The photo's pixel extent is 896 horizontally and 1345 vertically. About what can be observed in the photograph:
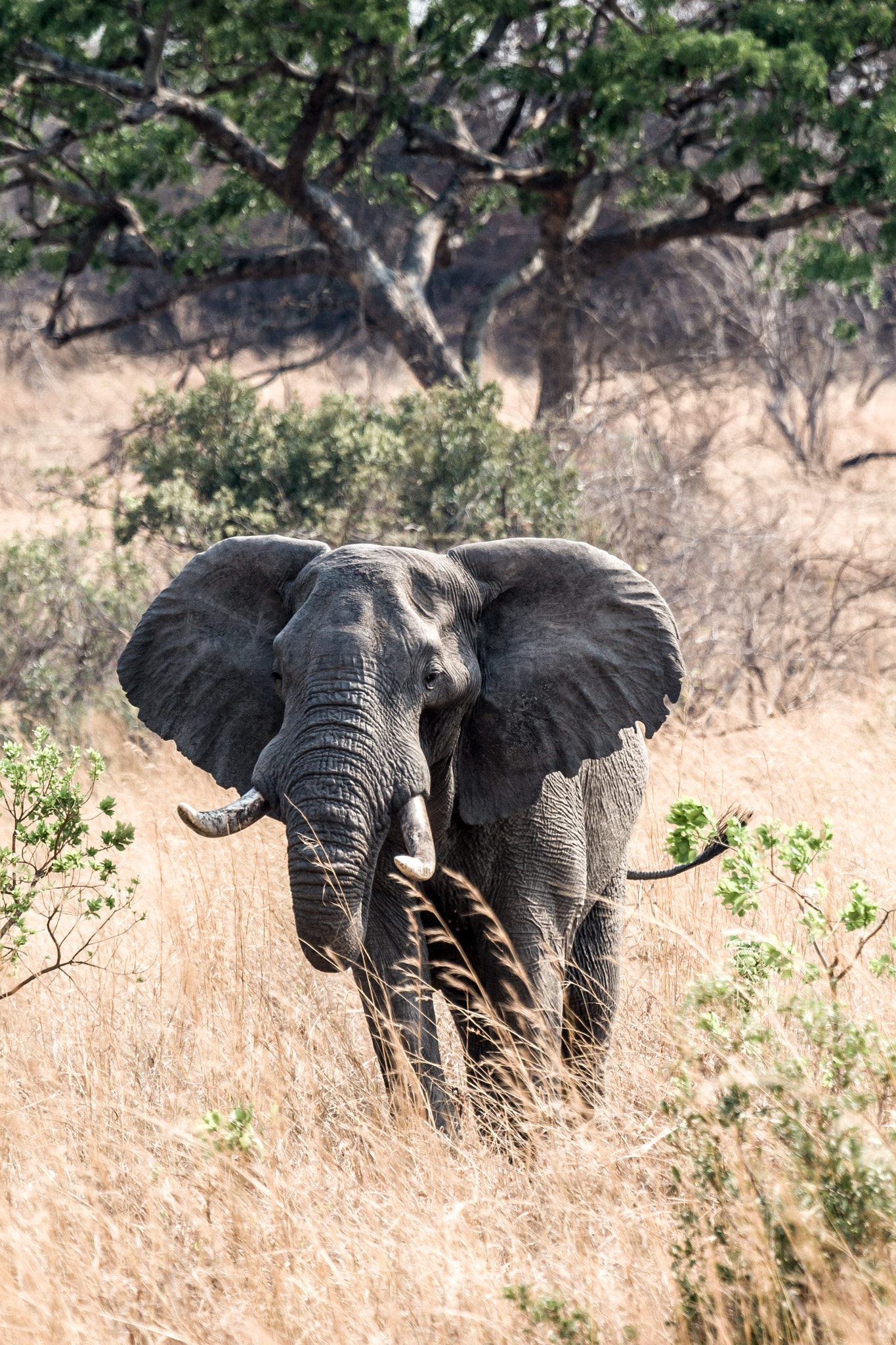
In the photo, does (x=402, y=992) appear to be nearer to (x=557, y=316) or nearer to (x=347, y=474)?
(x=347, y=474)

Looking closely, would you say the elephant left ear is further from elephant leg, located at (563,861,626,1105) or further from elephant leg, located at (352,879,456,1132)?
elephant leg, located at (563,861,626,1105)

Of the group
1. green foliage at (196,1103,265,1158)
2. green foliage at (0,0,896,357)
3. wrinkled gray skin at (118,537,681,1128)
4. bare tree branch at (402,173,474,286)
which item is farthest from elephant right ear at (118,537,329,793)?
bare tree branch at (402,173,474,286)

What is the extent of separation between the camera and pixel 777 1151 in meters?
2.65

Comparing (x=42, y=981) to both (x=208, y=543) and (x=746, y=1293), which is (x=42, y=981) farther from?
(x=208, y=543)

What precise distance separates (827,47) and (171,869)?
8.47 m

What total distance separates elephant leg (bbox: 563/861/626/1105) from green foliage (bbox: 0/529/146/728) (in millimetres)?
5157

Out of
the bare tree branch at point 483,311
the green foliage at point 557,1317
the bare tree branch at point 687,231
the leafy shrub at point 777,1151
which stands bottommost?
the green foliage at point 557,1317

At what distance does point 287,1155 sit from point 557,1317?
4.13 ft

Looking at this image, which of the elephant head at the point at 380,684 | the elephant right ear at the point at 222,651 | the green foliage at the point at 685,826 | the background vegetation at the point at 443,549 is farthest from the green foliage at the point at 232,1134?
the green foliage at the point at 685,826

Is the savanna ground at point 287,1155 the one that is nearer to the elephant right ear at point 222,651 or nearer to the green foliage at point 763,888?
the green foliage at point 763,888

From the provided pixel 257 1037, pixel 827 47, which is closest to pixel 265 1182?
pixel 257 1037

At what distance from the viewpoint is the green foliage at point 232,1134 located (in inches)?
115

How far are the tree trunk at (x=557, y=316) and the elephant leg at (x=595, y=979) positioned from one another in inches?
361

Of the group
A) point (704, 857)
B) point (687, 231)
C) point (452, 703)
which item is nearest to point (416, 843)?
point (452, 703)
